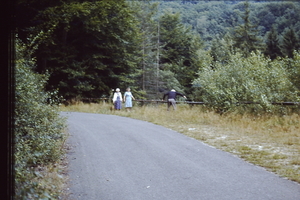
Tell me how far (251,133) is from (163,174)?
21.4 ft

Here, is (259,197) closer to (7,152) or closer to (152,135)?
(7,152)

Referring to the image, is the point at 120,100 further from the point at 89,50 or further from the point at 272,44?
the point at 272,44

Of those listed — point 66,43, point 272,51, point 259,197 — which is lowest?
point 259,197

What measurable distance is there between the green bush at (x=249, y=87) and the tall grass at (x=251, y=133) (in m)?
0.73

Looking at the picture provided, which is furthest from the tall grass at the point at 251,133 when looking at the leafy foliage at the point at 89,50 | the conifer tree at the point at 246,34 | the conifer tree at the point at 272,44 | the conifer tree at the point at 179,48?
the conifer tree at the point at 272,44

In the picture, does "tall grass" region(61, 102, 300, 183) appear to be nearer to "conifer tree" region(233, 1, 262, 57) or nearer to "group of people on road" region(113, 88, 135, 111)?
"group of people on road" region(113, 88, 135, 111)

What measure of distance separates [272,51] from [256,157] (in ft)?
184

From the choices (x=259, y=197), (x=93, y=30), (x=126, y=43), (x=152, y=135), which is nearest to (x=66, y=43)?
(x=93, y=30)

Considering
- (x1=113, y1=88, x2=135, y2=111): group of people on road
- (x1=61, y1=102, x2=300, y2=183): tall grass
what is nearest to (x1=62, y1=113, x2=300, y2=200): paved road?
(x1=61, y1=102, x2=300, y2=183): tall grass

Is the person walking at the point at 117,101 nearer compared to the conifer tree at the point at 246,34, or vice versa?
the person walking at the point at 117,101

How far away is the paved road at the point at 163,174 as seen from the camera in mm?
5379

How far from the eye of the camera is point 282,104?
14.9m

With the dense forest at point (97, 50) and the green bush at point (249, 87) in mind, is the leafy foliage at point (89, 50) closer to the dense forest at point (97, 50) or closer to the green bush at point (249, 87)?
the dense forest at point (97, 50)

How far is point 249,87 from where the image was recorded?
53.4 feet
